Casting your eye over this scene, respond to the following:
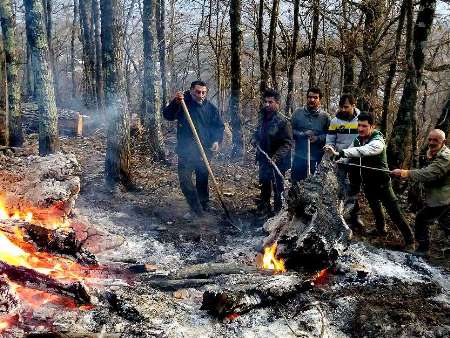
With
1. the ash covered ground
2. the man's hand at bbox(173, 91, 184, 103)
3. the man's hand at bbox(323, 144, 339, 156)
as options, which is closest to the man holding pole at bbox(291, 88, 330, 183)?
the man's hand at bbox(323, 144, 339, 156)

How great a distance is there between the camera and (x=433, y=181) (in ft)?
19.0

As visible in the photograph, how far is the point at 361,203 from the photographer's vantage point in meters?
8.62

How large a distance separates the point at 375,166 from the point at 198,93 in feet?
10.5

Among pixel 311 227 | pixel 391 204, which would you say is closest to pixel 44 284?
pixel 311 227

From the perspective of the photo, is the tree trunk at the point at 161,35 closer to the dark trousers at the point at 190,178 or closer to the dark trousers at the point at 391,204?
the dark trousers at the point at 190,178

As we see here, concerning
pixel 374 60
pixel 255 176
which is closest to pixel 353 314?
pixel 255 176

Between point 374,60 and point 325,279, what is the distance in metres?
8.30

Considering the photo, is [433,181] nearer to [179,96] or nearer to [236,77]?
[179,96]

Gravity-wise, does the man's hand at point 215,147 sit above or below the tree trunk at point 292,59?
below

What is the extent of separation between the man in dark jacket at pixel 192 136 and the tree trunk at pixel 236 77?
161 inches

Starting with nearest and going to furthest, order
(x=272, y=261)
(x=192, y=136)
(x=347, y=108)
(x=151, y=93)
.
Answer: (x=272, y=261), (x=347, y=108), (x=192, y=136), (x=151, y=93)

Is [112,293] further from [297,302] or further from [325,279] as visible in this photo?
[325,279]

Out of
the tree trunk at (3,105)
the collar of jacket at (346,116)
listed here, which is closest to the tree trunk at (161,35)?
the tree trunk at (3,105)

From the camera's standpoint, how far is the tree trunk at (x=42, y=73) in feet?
26.8
